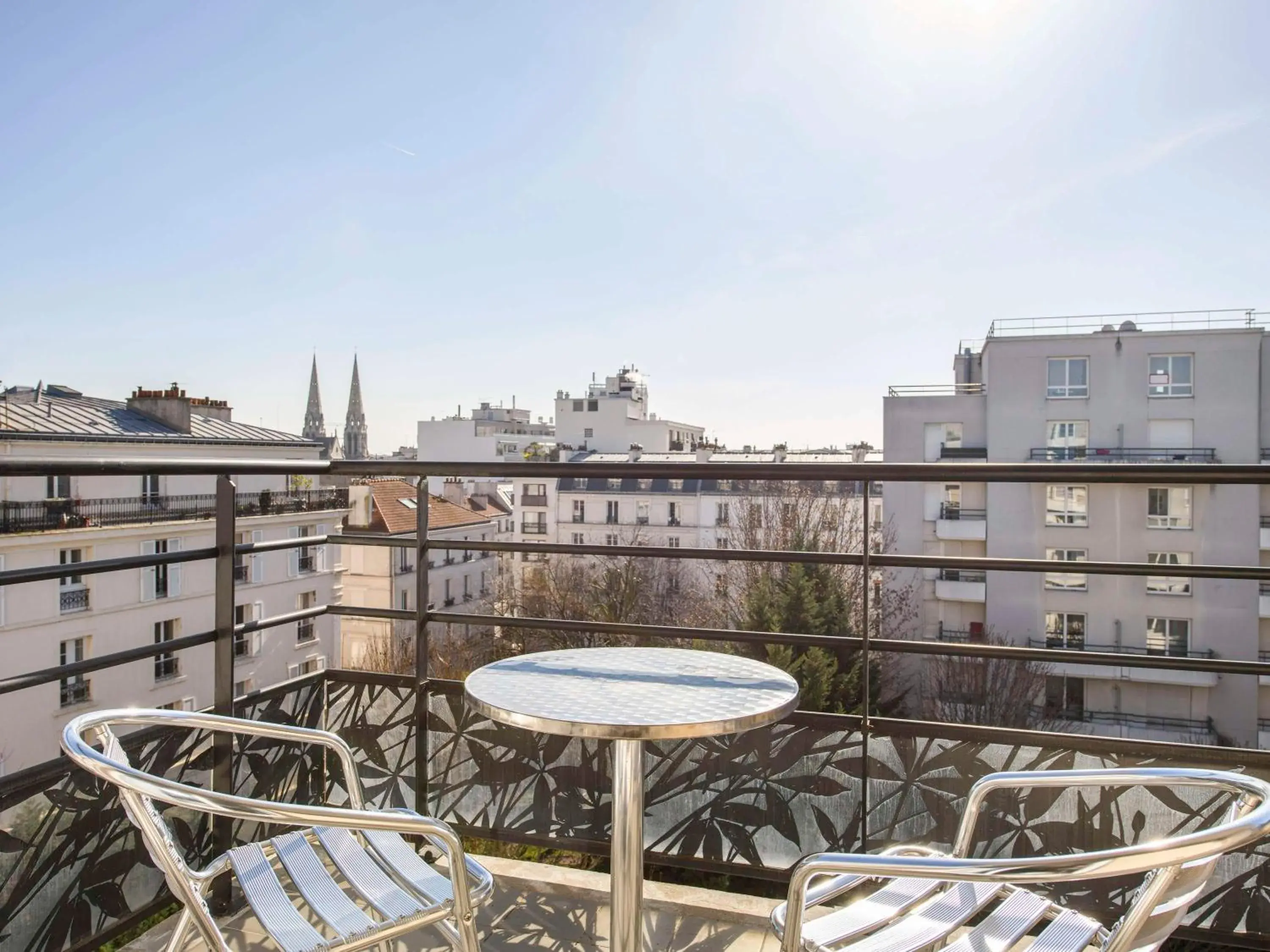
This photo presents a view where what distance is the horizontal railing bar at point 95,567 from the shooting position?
1551mm

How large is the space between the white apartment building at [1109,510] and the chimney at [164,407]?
1770 cm

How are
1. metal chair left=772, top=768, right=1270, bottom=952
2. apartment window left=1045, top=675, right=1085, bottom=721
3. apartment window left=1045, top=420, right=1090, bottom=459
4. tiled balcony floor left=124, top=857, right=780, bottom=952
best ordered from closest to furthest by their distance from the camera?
metal chair left=772, top=768, right=1270, bottom=952, tiled balcony floor left=124, top=857, right=780, bottom=952, apartment window left=1045, top=675, right=1085, bottom=721, apartment window left=1045, top=420, right=1090, bottom=459

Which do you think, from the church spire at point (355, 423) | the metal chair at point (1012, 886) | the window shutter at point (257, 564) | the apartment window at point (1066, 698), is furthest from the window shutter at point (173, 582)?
the church spire at point (355, 423)

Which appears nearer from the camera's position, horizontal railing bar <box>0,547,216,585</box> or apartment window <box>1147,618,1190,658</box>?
horizontal railing bar <box>0,547,216,585</box>

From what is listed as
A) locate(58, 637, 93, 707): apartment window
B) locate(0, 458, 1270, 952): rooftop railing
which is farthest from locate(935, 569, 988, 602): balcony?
locate(0, 458, 1270, 952): rooftop railing

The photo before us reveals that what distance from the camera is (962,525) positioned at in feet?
76.5

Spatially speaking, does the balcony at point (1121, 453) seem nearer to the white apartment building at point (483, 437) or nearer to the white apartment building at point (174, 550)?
the white apartment building at point (483, 437)

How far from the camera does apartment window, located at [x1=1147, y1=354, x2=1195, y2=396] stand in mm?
23234

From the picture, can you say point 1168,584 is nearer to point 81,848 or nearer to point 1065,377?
point 1065,377

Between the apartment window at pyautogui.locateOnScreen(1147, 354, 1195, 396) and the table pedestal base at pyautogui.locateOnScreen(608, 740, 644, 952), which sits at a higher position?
the apartment window at pyautogui.locateOnScreen(1147, 354, 1195, 396)

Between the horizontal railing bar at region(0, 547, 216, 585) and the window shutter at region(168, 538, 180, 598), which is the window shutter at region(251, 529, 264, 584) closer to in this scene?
the horizontal railing bar at region(0, 547, 216, 585)

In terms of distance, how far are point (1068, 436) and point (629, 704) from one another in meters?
26.0

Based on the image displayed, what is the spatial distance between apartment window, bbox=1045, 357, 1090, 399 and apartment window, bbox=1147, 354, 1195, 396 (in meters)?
1.71

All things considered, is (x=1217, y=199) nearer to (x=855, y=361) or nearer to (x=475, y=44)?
(x=855, y=361)
